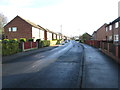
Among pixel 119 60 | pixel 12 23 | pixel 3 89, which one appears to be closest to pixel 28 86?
pixel 3 89

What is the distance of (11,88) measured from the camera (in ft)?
13.6

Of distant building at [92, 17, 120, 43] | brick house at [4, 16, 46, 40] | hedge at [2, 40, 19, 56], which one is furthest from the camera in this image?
brick house at [4, 16, 46, 40]

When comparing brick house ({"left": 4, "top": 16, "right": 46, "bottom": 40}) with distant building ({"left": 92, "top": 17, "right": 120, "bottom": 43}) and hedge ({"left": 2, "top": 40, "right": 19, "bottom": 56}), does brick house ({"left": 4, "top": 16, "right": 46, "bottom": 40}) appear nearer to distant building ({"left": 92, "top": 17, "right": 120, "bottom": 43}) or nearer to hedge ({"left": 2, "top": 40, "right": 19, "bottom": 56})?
hedge ({"left": 2, "top": 40, "right": 19, "bottom": 56})

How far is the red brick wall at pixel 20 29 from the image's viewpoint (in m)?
30.1

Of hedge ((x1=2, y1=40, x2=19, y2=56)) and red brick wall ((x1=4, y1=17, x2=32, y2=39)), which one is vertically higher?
red brick wall ((x1=4, y1=17, x2=32, y2=39))

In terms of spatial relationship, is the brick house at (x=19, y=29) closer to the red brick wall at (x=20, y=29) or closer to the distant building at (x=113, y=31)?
the red brick wall at (x=20, y=29)

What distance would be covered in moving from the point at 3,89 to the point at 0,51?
342 inches

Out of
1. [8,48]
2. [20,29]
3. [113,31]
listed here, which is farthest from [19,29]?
[113,31]

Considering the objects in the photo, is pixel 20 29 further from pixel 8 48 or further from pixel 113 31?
pixel 113 31

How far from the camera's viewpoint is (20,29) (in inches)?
1215

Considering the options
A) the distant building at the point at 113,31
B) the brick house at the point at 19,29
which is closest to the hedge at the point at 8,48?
the brick house at the point at 19,29

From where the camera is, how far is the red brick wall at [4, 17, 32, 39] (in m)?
30.1

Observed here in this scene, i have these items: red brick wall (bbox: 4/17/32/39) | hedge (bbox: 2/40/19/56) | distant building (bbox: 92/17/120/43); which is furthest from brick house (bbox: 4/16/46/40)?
distant building (bbox: 92/17/120/43)

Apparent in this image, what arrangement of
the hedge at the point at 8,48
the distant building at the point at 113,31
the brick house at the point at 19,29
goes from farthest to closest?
1. the brick house at the point at 19,29
2. the distant building at the point at 113,31
3. the hedge at the point at 8,48
